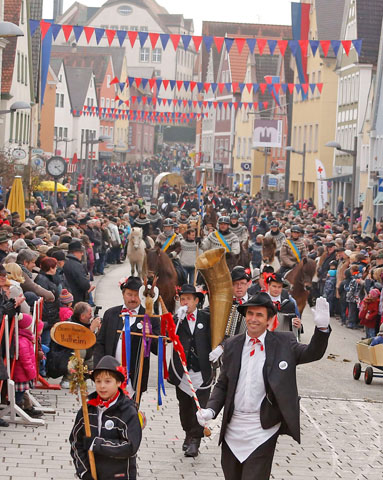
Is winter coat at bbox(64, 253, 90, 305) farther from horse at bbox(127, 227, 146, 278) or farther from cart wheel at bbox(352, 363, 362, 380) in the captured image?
horse at bbox(127, 227, 146, 278)

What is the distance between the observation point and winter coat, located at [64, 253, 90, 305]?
1681cm

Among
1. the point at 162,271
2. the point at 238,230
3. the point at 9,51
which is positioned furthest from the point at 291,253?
the point at 9,51

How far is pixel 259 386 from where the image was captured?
25.3 ft

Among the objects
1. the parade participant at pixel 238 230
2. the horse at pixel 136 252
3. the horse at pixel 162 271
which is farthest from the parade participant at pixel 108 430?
the horse at pixel 136 252

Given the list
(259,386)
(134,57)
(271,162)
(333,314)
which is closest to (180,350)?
(259,386)

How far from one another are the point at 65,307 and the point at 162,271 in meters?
5.77

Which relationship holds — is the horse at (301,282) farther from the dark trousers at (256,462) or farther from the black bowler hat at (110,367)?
the black bowler hat at (110,367)

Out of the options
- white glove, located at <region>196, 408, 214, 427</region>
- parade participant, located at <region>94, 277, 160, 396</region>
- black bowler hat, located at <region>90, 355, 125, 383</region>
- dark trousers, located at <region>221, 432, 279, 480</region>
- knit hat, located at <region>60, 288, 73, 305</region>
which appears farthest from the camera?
knit hat, located at <region>60, 288, 73, 305</region>

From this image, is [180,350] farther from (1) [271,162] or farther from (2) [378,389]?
(1) [271,162]

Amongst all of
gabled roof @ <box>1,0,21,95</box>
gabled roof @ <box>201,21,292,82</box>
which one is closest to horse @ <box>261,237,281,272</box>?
gabled roof @ <box>1,0,21,95</box>

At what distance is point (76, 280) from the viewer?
16812 millimetres

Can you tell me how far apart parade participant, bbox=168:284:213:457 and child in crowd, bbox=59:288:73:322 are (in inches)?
148

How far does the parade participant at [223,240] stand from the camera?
22.7 meters

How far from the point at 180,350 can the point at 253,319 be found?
2567mm
